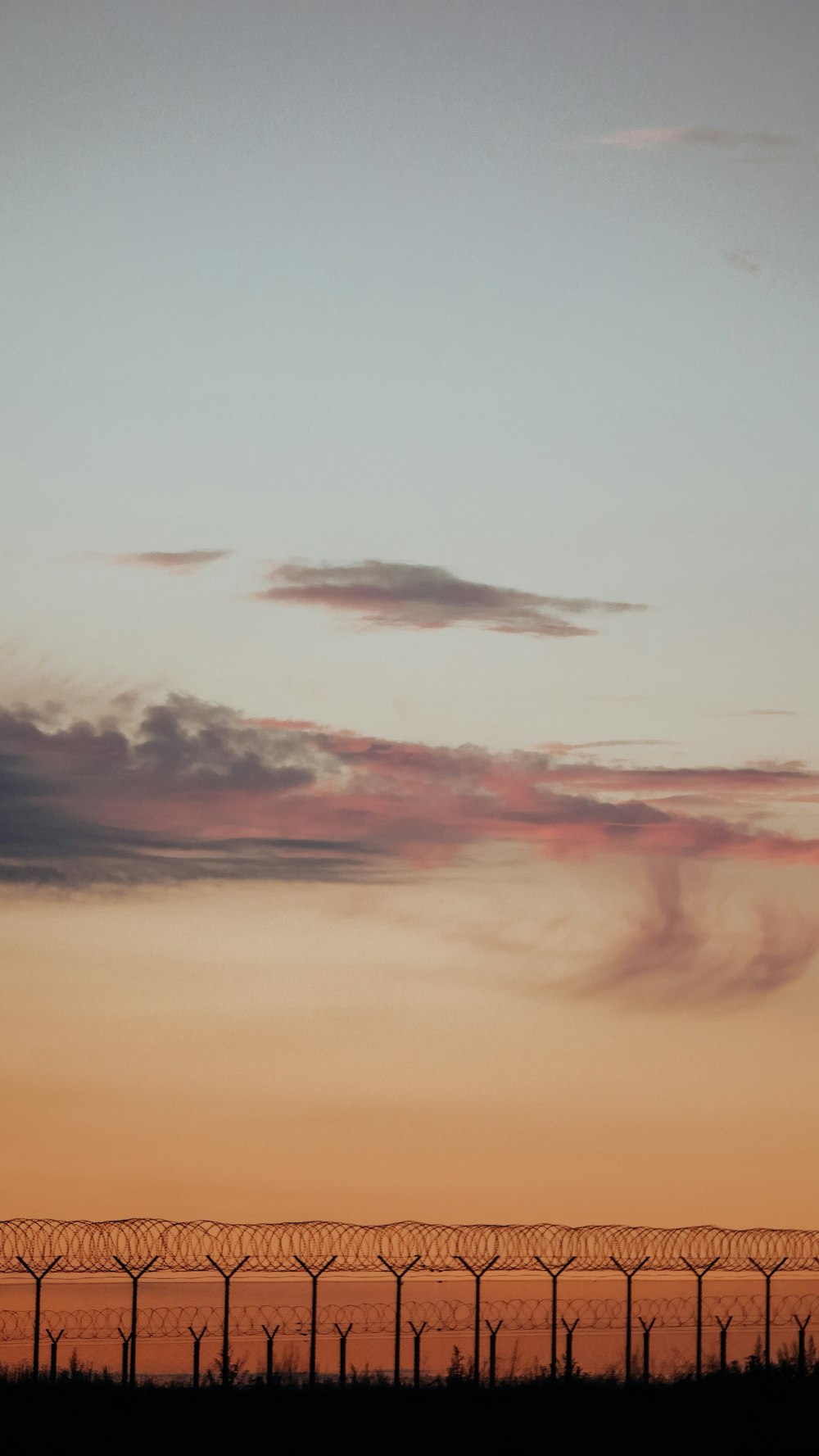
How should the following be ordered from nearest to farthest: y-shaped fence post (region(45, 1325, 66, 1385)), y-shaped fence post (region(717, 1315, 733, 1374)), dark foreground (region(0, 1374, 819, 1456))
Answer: dark foreground (region(0, 1374, 819, 1456)) → y-shaped fence post (region(45, 1325, 66, 1385)) → y-shaped fence post (region(717, 1315, 733, 1374))

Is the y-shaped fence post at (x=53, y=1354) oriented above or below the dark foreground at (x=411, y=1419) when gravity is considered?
above

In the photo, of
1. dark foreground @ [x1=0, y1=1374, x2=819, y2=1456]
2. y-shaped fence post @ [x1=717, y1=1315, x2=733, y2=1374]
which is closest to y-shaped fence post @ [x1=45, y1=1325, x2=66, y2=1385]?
dark foreground @ [x1=0, y1=1374, x2=819, y2=1456]

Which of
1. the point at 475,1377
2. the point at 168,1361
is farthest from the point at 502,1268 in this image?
the point at 168,1361

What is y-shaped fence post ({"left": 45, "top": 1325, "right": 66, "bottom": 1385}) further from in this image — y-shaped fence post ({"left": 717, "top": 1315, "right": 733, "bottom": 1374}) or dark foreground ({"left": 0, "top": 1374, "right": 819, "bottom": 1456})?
y-shaped fence post ({"left": 717, "top": 1315, "right": 733, "bottom": 1374})

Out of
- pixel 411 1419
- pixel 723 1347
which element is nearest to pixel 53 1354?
pixel 411 1419

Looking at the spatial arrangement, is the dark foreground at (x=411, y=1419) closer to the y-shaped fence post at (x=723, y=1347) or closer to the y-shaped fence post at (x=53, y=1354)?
the y-shaped fence post at (x=53, y=1354)

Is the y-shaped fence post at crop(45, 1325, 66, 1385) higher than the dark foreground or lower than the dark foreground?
higher

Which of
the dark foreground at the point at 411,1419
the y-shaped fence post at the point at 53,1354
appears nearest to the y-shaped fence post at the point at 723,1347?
the dark foreground at the point at 411,1419

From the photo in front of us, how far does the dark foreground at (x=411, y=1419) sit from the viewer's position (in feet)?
216

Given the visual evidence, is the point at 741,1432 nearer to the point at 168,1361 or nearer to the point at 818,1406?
the point at 818,1406

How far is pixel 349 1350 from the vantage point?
7372 inches

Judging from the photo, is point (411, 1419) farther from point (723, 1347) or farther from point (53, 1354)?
point (723, 1347)

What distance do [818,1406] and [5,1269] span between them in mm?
27073

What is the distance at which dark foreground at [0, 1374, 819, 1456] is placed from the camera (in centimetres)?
6581
